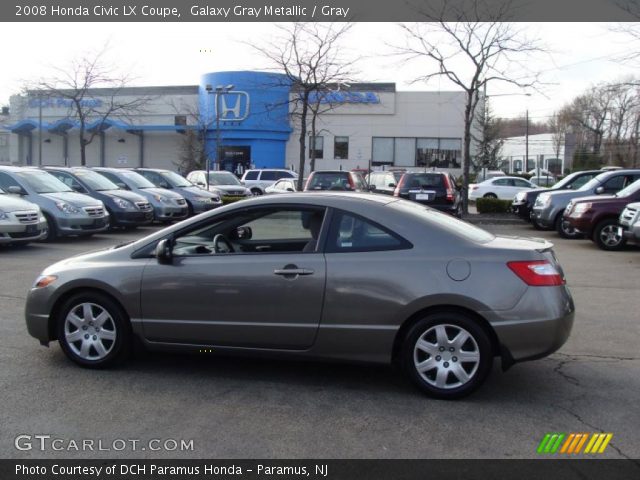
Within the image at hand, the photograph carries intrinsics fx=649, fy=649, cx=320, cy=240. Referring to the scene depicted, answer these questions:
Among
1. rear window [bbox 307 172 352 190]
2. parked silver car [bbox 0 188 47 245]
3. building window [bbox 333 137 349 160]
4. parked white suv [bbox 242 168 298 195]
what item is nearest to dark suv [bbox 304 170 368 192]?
rear window [bbox 307 172 352 190]

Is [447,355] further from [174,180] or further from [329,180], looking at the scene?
[174,180]

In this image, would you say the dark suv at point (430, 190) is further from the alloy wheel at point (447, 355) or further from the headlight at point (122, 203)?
the alloy wheel at point (447, 355)

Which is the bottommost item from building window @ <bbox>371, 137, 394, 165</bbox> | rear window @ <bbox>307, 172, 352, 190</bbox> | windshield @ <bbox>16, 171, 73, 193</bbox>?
windshield @ <bbox>16, 171, 73, 193</bbox>

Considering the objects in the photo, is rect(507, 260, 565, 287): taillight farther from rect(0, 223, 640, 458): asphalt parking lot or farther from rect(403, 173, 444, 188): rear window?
rect(403, 173, 444, 188): rear window

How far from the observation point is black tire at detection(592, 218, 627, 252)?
45.0ft

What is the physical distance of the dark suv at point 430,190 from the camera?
17.0 m

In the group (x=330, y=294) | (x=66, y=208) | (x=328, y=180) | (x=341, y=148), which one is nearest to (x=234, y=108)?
(x=341, y=148)

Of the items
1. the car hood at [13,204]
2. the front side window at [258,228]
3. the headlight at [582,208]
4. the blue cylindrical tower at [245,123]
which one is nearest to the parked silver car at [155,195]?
the car hood at [13,204]

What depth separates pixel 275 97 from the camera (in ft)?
156

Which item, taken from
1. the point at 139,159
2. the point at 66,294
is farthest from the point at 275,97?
the point at 66,294

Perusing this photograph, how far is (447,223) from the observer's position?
5227 millimetres

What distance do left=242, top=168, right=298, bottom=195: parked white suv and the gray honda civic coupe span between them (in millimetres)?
27287

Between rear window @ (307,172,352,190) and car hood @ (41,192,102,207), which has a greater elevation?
rear window @ (307,172,352,190)

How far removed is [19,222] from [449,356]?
10130mm
